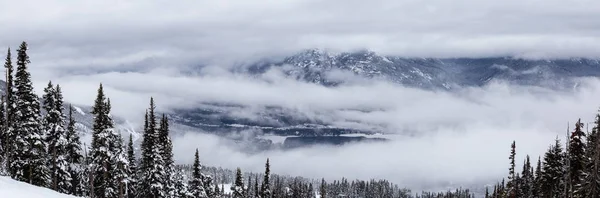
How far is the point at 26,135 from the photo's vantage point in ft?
216

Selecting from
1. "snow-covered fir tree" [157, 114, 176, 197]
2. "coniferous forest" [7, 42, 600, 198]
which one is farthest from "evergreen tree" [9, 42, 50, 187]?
"snow-covered fir tree" [157, 114, 176, 197]

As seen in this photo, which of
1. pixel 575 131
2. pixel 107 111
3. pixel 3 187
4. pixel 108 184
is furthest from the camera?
pixel 108 184

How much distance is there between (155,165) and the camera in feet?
236

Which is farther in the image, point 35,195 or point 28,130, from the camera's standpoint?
point 28,130

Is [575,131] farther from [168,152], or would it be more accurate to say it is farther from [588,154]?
[168,152]

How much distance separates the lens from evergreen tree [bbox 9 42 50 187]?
6606 cm

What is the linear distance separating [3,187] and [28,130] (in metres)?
29.1

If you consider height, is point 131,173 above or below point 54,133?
below

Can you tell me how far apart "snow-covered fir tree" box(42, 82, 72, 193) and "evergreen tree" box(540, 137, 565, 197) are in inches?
2485

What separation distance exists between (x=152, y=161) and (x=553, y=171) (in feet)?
174

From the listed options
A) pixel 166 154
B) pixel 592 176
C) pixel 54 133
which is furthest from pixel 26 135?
pixel 592 176

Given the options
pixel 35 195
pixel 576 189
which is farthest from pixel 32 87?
pixel 576 189

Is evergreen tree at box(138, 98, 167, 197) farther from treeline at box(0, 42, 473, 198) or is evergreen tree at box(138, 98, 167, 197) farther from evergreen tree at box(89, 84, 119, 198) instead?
evergreen tree at box(89, 84, 119, 198)

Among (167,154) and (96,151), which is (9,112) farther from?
(167,154)
